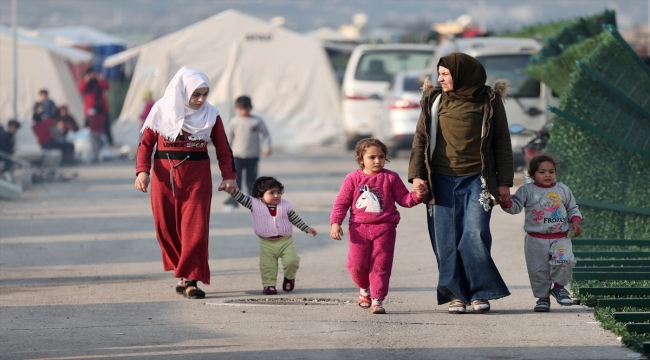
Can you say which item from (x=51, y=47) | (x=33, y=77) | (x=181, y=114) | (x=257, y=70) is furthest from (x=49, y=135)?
(x=181, y=114)

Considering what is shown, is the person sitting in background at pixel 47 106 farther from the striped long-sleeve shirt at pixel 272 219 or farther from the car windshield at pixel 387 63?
the striped long-sleeve shirt at pixel 272 219

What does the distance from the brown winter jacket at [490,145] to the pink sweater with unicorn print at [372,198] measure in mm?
187

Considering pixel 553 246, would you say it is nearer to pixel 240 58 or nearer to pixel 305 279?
pixel 305 279

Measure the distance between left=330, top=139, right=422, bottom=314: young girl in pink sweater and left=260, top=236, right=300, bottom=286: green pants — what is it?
100cm

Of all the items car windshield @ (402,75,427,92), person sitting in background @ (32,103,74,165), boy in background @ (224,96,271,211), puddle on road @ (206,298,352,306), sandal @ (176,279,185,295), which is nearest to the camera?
puddle on road @ (206,298,352,306)

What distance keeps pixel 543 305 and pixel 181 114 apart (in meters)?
2.84

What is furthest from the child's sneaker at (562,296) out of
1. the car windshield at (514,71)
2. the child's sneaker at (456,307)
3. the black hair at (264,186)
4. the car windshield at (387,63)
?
the car windshield at (387,63)

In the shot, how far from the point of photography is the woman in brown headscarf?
755cm

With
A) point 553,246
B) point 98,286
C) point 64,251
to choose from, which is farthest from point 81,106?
point 553,246

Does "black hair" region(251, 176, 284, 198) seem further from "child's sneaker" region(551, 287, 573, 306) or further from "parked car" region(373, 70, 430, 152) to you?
"parked car" region(373, 70, 430, 152)

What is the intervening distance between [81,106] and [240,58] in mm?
4979

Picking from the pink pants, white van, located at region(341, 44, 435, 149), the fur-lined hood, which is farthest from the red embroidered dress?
white van, located at region(341, 44, 435, 149)

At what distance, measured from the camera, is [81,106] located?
103ft

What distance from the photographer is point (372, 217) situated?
25.6ft
